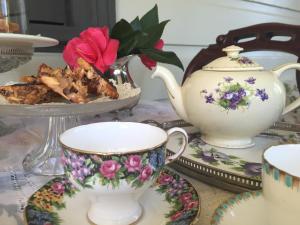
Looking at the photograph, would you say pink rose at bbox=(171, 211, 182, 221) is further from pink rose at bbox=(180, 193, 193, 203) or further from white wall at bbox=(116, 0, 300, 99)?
white wall at bbox=(116, 0, 300, 99)

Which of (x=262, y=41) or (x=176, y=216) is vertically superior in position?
(x=262, y=41)

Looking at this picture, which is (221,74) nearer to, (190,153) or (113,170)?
(190,153)

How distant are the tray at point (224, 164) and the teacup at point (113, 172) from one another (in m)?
0.07

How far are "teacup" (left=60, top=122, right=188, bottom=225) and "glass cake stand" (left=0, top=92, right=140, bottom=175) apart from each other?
0.05 m

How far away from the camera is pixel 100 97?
0.39 m

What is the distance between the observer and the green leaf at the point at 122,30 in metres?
0.60

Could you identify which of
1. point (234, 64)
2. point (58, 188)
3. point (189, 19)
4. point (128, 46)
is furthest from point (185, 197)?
point (189, 19)

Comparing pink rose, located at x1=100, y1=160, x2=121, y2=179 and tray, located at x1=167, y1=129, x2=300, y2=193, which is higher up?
pink rose, located at x1=100, y1=160, x2=121, y2=179

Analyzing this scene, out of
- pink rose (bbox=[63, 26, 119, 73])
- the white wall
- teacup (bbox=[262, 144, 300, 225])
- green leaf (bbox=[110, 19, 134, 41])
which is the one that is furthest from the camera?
the white wall

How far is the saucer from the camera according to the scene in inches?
8.8

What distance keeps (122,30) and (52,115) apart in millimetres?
328

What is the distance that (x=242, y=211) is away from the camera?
0.23 metres

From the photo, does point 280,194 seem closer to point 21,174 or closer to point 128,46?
point 21,174

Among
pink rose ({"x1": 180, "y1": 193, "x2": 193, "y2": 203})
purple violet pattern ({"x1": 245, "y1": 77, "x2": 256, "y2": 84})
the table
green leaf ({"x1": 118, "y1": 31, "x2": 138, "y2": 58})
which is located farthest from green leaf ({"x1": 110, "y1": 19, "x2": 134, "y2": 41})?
pink rose ({"x1": 180, "y1": 193, "x2": 193, "y2": 203})
